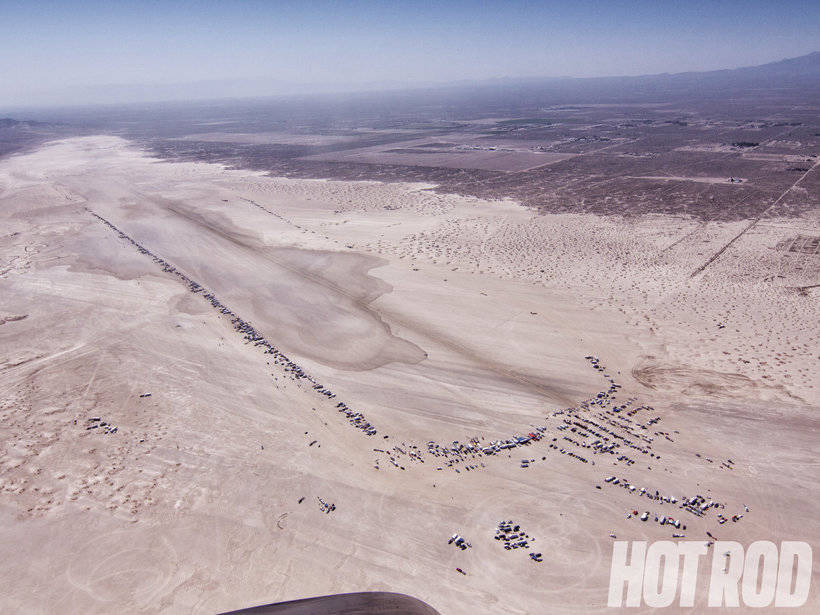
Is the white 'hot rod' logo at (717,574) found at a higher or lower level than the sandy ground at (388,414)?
Answer: lower

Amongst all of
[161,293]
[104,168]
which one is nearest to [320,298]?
[161,293]

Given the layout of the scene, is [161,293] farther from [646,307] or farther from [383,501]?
[646,307]

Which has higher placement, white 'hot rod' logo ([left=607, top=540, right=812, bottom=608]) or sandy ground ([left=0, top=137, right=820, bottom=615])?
sandy ground ([left=0, top=137, right=820, bottom=615])

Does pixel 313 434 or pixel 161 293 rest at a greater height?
pixel 161 293

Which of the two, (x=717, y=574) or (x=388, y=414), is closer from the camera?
(x=717, y=574)

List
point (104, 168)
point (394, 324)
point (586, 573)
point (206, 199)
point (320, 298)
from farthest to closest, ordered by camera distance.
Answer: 1. point (104, 168)
2. point (206, 199)
3. point (320, 298)
4. point (394, 324)
5. point (586, 573)

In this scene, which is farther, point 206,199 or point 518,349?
point 206,199

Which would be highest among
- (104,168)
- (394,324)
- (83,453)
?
(104,168)

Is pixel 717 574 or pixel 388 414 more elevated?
pixel 388 414
